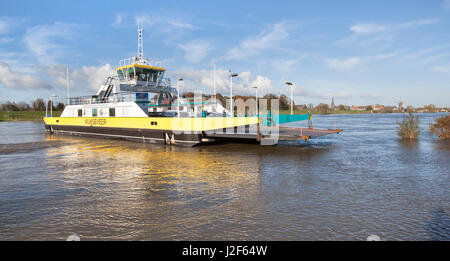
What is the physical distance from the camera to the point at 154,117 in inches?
674

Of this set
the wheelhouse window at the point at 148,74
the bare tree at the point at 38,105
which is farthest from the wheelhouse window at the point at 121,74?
the bare tree at the point at 38,105

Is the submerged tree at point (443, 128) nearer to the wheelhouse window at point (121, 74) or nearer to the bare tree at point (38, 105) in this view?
the wheelhouse window at point (121, 74)

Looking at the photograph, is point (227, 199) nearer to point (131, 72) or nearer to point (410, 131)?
point (131, 72)

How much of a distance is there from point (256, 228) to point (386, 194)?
3.85 m

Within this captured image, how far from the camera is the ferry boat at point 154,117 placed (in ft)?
45.6

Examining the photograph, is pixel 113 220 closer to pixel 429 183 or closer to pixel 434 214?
pixel 434 214

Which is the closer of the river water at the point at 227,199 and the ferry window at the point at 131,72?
A: the river water at the point at 227,199

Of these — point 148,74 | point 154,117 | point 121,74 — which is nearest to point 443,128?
point 154,117

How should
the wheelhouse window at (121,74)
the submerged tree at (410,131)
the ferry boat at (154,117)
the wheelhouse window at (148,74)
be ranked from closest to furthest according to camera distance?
the ferry boat at (154,117)
the submerged tree at (410,131)
the wheelhouse window at (148,74)
the wheelhouse window at (121,74)

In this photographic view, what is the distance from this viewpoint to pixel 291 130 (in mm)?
15211

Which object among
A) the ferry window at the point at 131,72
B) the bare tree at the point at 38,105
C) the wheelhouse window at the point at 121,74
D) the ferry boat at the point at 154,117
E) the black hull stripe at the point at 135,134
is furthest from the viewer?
the bare tree at the point at 38,105

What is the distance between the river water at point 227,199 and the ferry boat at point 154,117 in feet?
9.39

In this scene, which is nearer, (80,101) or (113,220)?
(113,220)
